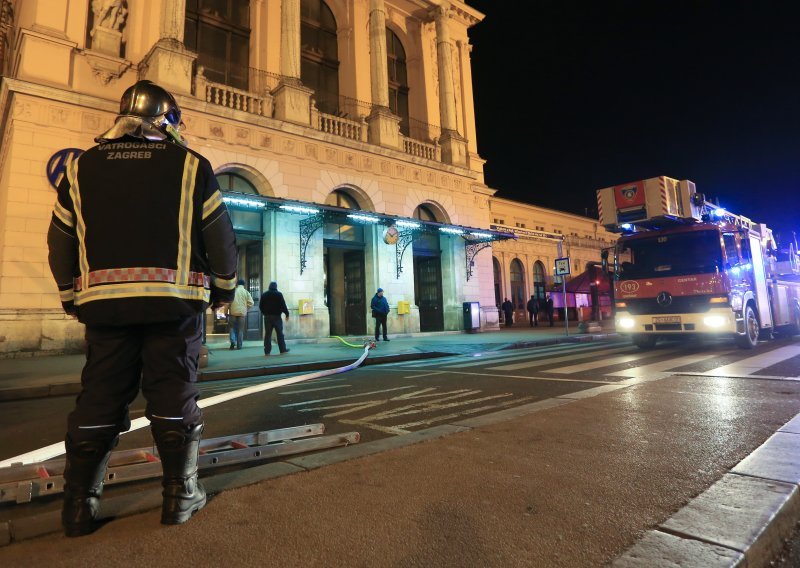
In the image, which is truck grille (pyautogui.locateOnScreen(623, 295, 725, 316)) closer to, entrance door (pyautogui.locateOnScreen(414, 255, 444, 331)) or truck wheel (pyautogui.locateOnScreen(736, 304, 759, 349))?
truck wheel (pyautogui.locateOnScreen(736, 304, 759, 349))

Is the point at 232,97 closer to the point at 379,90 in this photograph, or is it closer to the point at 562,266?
the point at 379,90

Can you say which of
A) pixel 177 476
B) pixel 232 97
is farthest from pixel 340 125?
pixel 177 476

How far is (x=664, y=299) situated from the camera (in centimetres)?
1004

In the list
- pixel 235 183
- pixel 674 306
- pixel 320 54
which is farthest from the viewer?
pixel 320 54

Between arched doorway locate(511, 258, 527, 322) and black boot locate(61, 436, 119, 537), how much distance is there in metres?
34.2

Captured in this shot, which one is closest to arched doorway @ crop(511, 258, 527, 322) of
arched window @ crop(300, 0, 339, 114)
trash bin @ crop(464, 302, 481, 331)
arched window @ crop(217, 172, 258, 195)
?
trash bin @ crop(464, 302, 481, 331)

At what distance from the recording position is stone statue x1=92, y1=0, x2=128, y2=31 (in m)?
14.2

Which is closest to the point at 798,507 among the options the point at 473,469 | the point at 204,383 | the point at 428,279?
the point at 473,469

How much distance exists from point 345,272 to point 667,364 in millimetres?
14390

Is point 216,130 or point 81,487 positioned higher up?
point 216,130

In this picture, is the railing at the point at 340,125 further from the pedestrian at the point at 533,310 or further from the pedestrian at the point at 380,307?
the pedestrian at the point at 533,310

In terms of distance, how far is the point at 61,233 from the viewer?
90.6 inches

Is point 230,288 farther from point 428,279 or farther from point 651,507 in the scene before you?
point 428,279

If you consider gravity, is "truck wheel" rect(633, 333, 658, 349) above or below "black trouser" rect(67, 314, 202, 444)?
below
